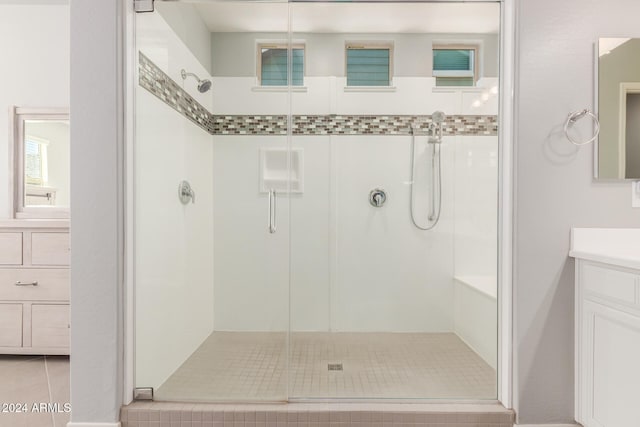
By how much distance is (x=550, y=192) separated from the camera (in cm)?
175

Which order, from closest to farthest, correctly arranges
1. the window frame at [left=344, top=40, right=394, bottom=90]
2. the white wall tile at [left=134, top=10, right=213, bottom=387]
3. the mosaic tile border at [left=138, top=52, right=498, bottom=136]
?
the white wall tile at [left=134, top=10, right=213, bottom=387] < the mosaic tile border at [left=138, top=52, right=498, bottom=136] < the window frame at [left=344, top=40, right=394, bottom=90]

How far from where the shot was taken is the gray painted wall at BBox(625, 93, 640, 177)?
1748 mm

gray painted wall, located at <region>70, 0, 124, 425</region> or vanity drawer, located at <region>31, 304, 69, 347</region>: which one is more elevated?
gray painted wall, located at <region>70, 0, 124, 425</region>

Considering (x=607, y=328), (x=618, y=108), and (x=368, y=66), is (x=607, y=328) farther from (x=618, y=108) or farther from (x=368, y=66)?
(x=368, y=66)

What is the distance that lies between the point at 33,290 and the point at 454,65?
3181mm

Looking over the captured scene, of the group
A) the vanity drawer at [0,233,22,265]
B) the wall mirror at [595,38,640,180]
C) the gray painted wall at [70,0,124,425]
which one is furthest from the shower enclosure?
the vanity drawer at [0,233,22,265]

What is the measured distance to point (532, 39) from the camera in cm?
174

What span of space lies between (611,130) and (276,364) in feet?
6.36

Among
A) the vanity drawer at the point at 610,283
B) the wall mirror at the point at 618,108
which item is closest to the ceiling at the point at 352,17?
the wall mirror at the point at 618,108

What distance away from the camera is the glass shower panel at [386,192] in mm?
2385

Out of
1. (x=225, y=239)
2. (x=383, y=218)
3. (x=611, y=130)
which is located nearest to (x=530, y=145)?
(x=611, y=130)

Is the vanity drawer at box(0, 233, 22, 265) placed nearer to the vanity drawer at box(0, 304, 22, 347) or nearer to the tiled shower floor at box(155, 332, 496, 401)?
the vanity drawer at box(0, 304, 22, 347)

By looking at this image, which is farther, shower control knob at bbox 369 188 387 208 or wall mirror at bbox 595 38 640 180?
shower control knob at bbox 369 188 387 208

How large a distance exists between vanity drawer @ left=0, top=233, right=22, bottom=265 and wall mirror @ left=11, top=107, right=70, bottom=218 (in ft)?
1.25
